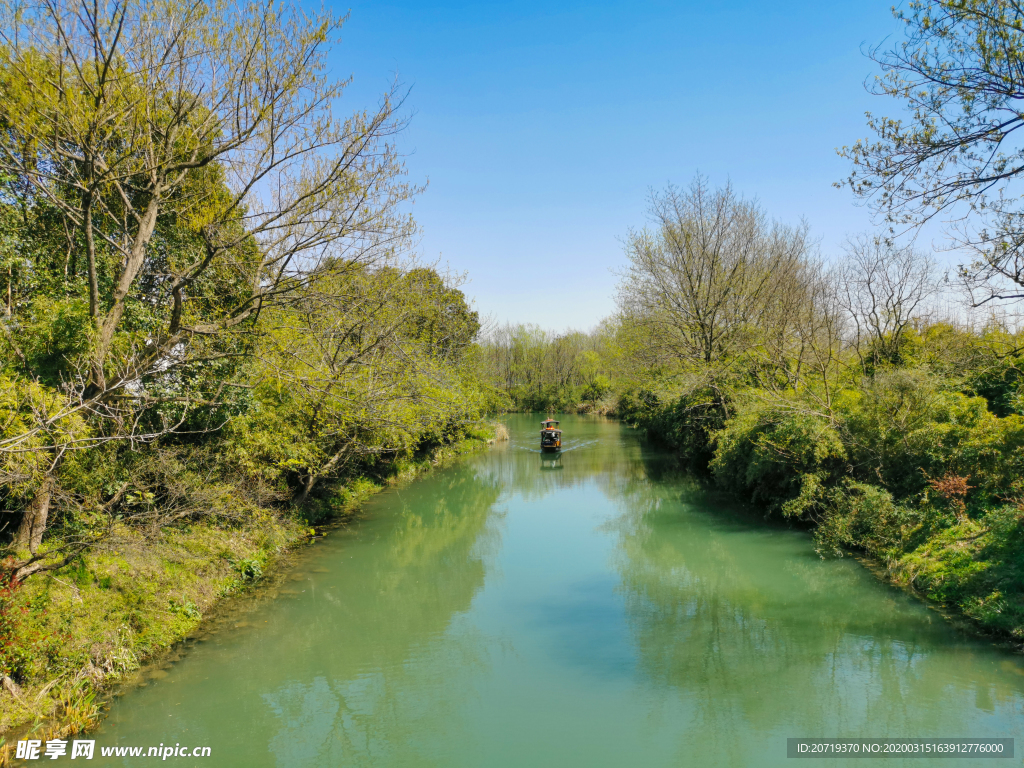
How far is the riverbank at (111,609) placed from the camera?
630 centimetres

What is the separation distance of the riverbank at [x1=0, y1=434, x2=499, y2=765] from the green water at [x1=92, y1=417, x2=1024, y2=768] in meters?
0.48

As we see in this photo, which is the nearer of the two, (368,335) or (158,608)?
(158,608)

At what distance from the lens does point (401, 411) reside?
14586mm

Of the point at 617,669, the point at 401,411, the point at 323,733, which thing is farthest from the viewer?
the point at 401,411

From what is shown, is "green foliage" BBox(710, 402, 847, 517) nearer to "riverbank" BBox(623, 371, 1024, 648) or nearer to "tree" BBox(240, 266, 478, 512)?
"riverbank" BBox(623, 371, 1024, 648)

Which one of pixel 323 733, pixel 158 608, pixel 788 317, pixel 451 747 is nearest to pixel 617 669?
pixel 451 747

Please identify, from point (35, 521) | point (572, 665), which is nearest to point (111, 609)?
point (35, 521)

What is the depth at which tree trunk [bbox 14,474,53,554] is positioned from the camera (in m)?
7.71

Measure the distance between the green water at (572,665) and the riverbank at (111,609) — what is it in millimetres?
476

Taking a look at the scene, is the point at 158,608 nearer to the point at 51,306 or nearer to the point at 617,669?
the point at 51,306

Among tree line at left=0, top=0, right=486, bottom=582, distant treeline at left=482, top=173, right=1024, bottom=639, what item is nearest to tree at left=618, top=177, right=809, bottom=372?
distant treeline at left=482, top=173, right=1024, bottom=639

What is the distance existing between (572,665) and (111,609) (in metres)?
6.01

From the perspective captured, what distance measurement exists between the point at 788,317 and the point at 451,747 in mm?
16033

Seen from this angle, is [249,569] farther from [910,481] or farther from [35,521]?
[910,481]
